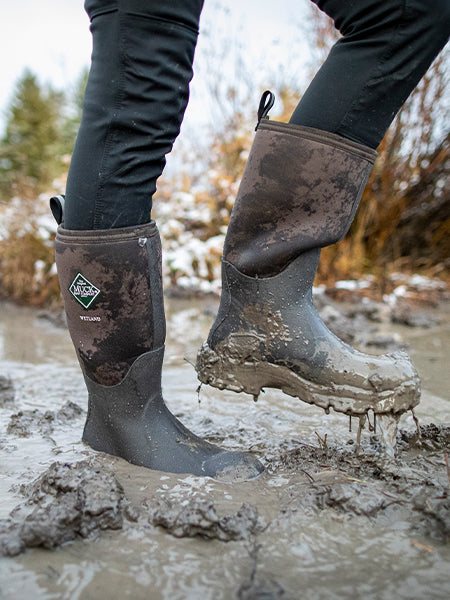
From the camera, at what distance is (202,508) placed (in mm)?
936

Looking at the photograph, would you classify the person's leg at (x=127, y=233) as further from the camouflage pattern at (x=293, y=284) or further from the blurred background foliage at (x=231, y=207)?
the blurred background foliage at (x=231, y=207)

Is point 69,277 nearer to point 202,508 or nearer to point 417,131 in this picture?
point 202,508

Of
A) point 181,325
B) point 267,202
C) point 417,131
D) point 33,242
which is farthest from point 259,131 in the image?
point 417,131

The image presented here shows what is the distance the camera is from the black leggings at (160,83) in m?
1.02

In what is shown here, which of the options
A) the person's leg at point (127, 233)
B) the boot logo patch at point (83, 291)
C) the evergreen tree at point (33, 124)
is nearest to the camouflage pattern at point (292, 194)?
the person's leg at point (127, 233)

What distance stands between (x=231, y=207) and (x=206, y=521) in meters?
3.91

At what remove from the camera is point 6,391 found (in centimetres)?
179

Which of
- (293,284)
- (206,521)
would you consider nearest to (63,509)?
(206,521)

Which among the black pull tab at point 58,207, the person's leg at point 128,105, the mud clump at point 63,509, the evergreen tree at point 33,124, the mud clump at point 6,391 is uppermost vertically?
the evergreen tree at point 33,124

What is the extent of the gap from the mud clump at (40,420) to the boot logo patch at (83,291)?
461 millimetres

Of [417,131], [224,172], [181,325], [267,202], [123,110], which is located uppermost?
[417,131]

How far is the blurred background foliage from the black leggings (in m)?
2.68

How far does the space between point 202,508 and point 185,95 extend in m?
0.82
